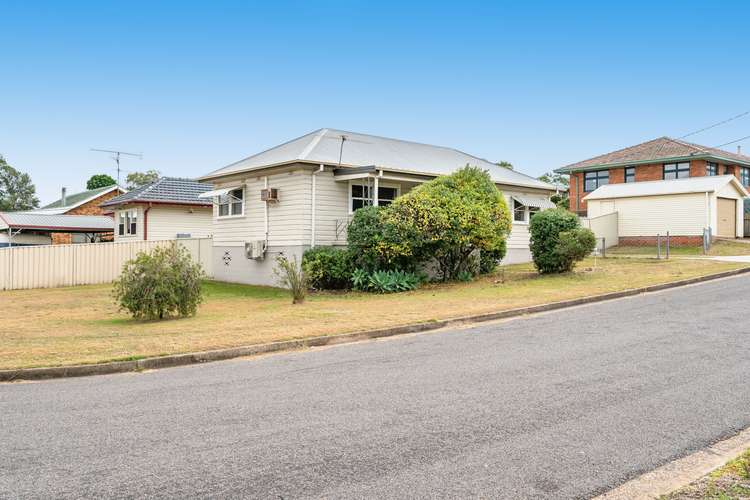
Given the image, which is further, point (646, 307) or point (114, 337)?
point (646, 307)

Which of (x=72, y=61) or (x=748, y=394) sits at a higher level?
(x=72, y=61)

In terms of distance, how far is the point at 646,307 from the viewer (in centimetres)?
1280

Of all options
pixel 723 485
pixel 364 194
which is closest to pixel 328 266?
pixel 364 194

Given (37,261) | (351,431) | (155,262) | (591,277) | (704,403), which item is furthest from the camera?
(37,261)

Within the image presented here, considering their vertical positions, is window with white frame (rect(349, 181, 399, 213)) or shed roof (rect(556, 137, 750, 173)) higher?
shed roof (rect(556, 137, 750, 173))

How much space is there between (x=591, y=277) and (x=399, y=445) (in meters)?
15.0

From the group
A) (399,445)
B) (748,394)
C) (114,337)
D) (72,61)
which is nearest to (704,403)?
(748,394)

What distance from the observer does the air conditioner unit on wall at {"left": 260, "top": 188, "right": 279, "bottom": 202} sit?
64.5 feet

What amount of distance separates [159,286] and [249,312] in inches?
82.6

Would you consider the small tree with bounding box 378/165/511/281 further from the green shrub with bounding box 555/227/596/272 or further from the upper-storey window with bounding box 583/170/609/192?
the upper-storey window with bounding box 583/170/609/192

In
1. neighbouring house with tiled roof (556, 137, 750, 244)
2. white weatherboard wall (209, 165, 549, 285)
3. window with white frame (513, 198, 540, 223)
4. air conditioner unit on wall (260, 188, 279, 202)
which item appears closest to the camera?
white weatherboard wall (209, 165, 549, 285)

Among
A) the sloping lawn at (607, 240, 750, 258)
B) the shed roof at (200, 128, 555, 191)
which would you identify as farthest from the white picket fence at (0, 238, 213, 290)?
the sloping lawn at (607, 240, 750, 258)

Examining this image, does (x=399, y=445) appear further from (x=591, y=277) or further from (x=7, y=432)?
(x=591, y=277)

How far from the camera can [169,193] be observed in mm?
30031
